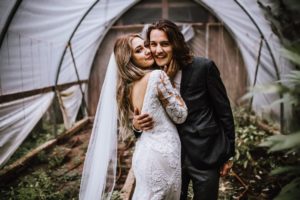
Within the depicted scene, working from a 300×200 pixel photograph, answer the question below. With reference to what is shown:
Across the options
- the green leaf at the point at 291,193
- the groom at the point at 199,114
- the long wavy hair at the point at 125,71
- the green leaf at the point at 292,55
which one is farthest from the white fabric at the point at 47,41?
the green leaf at the point at 291,193

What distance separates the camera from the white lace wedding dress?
2.72 meters

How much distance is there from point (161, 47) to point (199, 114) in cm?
66

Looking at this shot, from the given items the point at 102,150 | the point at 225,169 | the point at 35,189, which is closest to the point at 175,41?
the point at 225,169

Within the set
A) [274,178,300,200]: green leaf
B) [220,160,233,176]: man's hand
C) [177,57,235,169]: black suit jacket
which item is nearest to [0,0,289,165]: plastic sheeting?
[177,57,235,169]: black suit jacket

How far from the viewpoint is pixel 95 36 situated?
9.89 m

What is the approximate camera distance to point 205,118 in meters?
2.87

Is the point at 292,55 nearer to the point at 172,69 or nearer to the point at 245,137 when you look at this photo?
the point at 172,69

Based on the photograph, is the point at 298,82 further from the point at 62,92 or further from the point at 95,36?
the point at 95,36

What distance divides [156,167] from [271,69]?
19.1ft

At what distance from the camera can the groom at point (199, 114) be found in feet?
9.30

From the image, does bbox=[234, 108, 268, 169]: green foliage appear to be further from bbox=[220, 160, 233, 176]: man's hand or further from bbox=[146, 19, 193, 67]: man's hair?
bbox=[146, 19, 193, 67]: man's hair

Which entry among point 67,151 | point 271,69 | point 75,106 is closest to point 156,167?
point 67,151

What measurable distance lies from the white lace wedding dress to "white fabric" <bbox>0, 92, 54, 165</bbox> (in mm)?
3060

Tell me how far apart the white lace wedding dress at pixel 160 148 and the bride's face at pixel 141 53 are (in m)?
0.25
